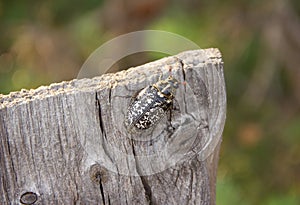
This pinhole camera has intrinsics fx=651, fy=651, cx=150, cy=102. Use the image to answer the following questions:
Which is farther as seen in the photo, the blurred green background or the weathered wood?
the blurred green background

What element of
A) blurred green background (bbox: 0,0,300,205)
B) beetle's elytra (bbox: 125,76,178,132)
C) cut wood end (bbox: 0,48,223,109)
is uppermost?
blurred green background (bbox: 0,0,300,205)

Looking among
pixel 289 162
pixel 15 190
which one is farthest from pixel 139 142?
pixel 289 162

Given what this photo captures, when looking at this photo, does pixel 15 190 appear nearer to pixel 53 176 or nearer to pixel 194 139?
pixel 53 176

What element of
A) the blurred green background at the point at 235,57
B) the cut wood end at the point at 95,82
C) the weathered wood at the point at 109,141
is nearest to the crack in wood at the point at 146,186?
the weathered wood at the point at 109,141

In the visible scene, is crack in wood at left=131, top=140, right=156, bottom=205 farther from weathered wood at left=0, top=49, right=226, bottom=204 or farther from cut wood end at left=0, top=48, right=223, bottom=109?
cut wood end at left=0, top=48, right=223, bottom=109

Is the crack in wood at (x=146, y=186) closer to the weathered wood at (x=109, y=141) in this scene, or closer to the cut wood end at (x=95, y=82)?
the weathered wood at (x=109, y=141)

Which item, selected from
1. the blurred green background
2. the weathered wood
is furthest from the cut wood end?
the blurred green background

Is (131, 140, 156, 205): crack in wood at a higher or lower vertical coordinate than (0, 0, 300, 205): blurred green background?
lower
